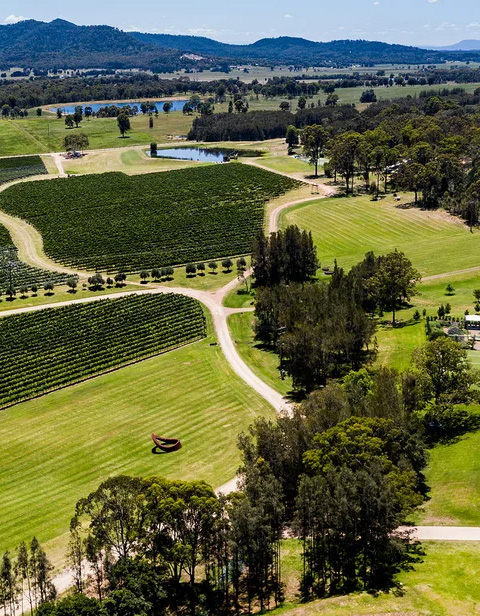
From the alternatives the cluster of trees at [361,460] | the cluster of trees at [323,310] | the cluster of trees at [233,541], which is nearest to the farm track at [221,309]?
the cluster of trees at [233,541]

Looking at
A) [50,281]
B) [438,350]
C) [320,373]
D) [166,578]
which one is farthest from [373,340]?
[50,281]

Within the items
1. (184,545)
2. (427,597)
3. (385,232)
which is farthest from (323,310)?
(385,232)

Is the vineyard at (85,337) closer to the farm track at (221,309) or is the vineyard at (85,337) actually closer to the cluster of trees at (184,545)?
the farm track at (221,309)

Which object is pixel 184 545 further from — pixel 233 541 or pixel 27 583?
pixel 27 583

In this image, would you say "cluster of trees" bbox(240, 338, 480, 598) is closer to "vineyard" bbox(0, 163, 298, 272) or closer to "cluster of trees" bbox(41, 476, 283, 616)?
"cluster of trees" bbox(41, 476, 283, 616)

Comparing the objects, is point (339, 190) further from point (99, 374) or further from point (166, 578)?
point (166, 578)
